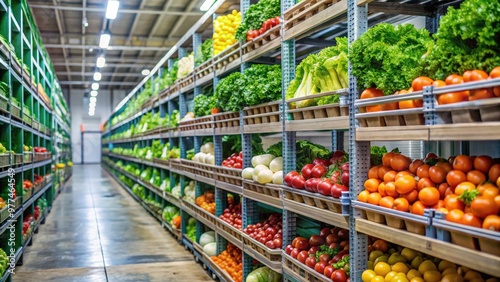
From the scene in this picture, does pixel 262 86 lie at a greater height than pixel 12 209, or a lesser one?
greater

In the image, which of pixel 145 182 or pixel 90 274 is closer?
pixel 90 274

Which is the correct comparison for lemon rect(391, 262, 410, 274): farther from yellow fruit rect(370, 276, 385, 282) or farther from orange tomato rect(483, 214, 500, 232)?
orange tomato rect(483, 214, 500, 232)

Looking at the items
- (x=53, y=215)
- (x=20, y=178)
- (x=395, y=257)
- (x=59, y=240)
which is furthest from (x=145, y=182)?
(x=395, y=257)

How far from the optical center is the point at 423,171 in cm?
307

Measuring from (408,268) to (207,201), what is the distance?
16.2ft

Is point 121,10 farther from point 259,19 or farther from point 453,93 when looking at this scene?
point 453,93

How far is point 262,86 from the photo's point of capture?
530cm

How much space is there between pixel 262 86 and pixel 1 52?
2928mm

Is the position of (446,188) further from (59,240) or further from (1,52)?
(59,240)

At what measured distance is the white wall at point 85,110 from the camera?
39.6 m

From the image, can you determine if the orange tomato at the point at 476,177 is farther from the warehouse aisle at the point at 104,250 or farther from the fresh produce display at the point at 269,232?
the warehouse aisle at the point at 104,250

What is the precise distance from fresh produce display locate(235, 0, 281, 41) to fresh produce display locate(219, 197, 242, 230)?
2.18m

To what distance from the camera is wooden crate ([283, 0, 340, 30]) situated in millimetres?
4050

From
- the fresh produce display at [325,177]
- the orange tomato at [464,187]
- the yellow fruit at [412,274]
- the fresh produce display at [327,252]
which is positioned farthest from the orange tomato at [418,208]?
the fresh produce display at [327,252]
